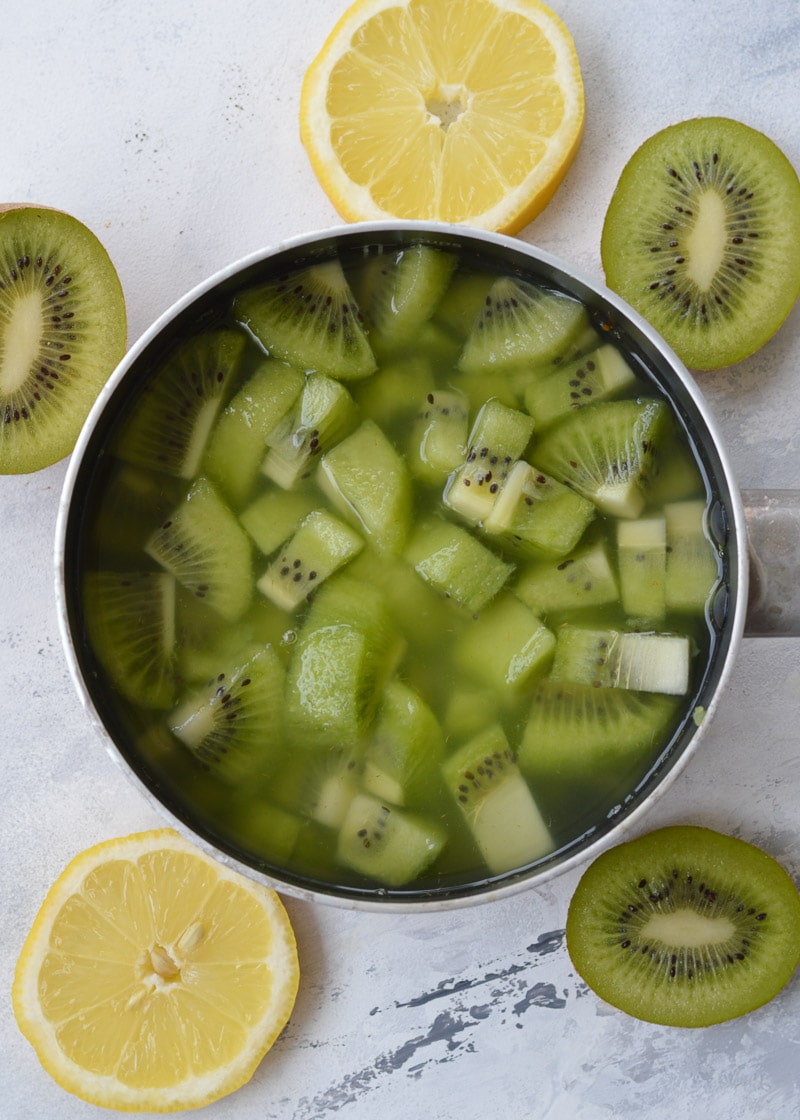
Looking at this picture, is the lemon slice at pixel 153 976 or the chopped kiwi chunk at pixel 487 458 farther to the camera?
the lemon slice at pixel 153 976

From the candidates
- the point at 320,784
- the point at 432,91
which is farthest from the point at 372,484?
the point at 432,91

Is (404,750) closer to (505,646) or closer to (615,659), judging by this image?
(505,646)

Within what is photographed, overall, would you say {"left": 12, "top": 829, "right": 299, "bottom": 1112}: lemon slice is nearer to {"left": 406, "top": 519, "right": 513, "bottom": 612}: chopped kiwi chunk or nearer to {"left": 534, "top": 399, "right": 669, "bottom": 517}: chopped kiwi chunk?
{"left": 406, "top": 519, "right": 513, "bottom": 612}: chopped kiwi chunk

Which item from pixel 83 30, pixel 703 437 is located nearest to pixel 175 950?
pixel 703 437

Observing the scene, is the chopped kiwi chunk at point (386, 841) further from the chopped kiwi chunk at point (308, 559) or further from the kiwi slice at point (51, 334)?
the kiwi slice at point (51, 334)

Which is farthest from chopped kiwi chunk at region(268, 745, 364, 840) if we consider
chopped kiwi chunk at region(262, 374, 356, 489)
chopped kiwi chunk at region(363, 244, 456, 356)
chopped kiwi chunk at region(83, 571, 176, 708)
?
chopped kiwi chunk at region(363, 244, 456, 356)

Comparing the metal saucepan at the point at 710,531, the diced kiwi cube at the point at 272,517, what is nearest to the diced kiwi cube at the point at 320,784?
the metal saucepan at the point at 710,531

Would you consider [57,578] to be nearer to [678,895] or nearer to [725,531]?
[725,531]
